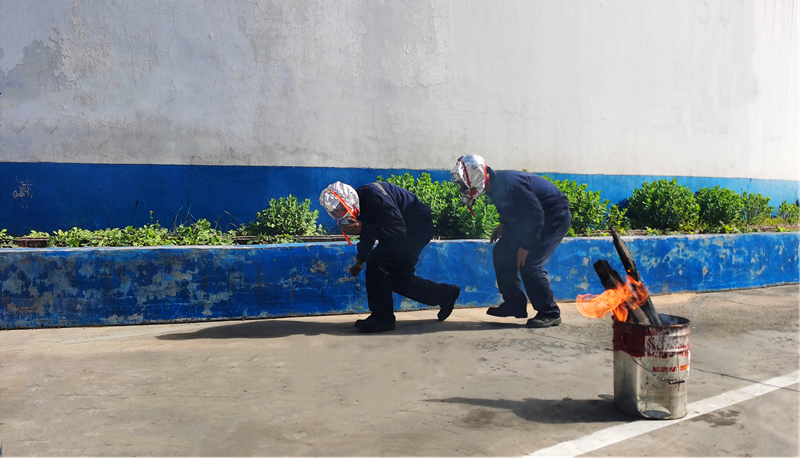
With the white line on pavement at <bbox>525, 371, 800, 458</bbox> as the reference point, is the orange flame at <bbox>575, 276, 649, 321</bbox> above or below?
above

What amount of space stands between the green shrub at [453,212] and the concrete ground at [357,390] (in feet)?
4.88

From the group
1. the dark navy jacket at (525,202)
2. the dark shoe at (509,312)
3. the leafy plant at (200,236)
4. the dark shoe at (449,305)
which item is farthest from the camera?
the leafy plant at (200,236)

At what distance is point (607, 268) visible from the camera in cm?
385

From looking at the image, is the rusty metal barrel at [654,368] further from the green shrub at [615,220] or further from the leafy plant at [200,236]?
the green shrub at [615,220]

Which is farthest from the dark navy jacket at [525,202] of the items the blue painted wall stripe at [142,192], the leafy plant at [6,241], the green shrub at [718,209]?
the leafy plant at [6,241]

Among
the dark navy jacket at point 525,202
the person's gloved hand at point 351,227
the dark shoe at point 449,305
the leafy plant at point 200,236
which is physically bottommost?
the dark shoe at point 449,305

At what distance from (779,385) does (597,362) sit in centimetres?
125

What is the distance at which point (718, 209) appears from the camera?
Answer: 9.84 m

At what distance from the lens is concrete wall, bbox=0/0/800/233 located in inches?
293

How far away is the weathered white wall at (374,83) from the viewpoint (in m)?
7.47

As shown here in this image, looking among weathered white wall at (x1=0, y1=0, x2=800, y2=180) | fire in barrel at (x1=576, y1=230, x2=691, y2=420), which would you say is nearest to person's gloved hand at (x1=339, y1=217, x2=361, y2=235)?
fire in barrel at (x1=576, y1=230, x2=691, y2=420)

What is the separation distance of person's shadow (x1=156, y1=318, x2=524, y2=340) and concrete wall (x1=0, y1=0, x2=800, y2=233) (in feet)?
7.44

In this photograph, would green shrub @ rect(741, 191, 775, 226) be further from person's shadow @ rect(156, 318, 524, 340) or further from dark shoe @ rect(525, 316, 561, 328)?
person's shadow @ rect(156, 318, 524, 340)

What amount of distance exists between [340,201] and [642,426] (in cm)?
305
